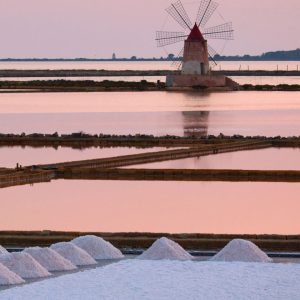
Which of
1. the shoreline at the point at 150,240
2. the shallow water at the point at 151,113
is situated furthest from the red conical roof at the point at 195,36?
the shoreline at the point at 150,240

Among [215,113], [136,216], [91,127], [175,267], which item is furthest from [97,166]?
[215,113]

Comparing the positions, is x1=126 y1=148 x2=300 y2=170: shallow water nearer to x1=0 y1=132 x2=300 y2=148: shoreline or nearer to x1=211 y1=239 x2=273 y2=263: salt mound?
x1=0 y1=132 x2=300 y2=148: shoreline

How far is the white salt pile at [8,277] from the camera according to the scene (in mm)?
11617

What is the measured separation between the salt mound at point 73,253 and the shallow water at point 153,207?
3.14 metres

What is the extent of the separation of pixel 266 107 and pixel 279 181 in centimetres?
3224

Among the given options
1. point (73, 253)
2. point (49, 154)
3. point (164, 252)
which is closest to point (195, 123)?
point (49, 154)

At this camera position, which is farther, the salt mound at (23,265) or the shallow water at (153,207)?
the shallow water at (153,207)

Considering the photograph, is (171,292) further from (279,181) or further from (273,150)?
(273,150)

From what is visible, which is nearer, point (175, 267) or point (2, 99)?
point (175, 267)

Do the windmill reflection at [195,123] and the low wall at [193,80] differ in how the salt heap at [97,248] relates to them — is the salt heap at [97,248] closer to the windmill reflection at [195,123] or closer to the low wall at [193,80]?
the windmill reflection at [195,123]

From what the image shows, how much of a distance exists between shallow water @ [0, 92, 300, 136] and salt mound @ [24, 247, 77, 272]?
21004 mm

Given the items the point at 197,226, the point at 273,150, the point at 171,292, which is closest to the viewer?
the point at 171,292

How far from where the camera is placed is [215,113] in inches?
1823

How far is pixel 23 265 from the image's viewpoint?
39.4 feet
